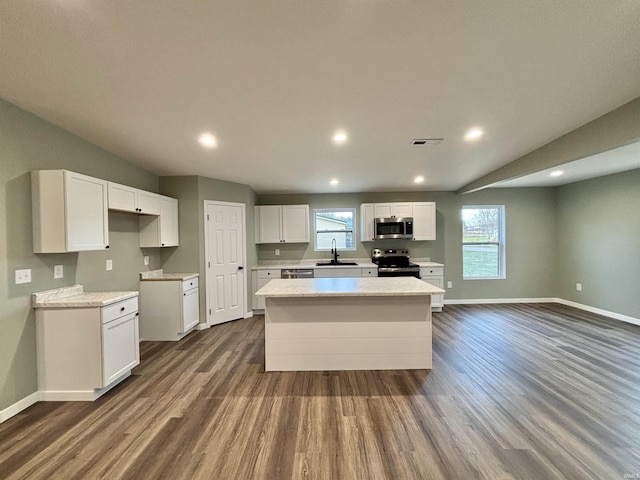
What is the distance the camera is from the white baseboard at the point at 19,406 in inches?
83.0

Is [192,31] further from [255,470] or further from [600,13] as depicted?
[255,470]

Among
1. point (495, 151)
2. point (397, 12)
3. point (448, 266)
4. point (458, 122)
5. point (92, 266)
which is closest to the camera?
point (397, 12)

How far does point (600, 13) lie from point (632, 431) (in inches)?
107

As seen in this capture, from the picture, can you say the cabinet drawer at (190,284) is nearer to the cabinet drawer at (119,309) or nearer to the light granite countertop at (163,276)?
the light granite countertop at (163,276)

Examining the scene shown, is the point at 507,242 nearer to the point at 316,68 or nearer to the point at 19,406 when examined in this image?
the point at 316,68

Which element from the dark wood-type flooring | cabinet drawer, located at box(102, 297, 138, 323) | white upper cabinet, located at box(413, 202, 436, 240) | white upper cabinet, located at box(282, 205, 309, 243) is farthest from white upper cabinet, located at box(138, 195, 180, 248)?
white upper cabinet, located at box(413, 202, 436, 240)

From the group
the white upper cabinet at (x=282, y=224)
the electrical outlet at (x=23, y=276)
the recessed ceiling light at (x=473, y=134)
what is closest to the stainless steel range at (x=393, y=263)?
the white upper cabinet at (x=282, y=224)

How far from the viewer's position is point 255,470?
1.64m

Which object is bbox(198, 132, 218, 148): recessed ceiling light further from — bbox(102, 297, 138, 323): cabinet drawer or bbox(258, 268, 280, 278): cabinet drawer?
bbox(258, 268, 280, 278): cabinet drawer

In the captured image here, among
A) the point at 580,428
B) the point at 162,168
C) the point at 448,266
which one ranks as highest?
the point at 162,168

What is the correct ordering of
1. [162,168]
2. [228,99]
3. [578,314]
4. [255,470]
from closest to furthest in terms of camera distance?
[255,470], [228,99], [162,168], [578,314]

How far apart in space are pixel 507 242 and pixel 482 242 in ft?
1.52

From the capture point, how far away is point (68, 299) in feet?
8.07

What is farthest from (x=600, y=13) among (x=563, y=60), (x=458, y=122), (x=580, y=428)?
(x=580, y=428)
